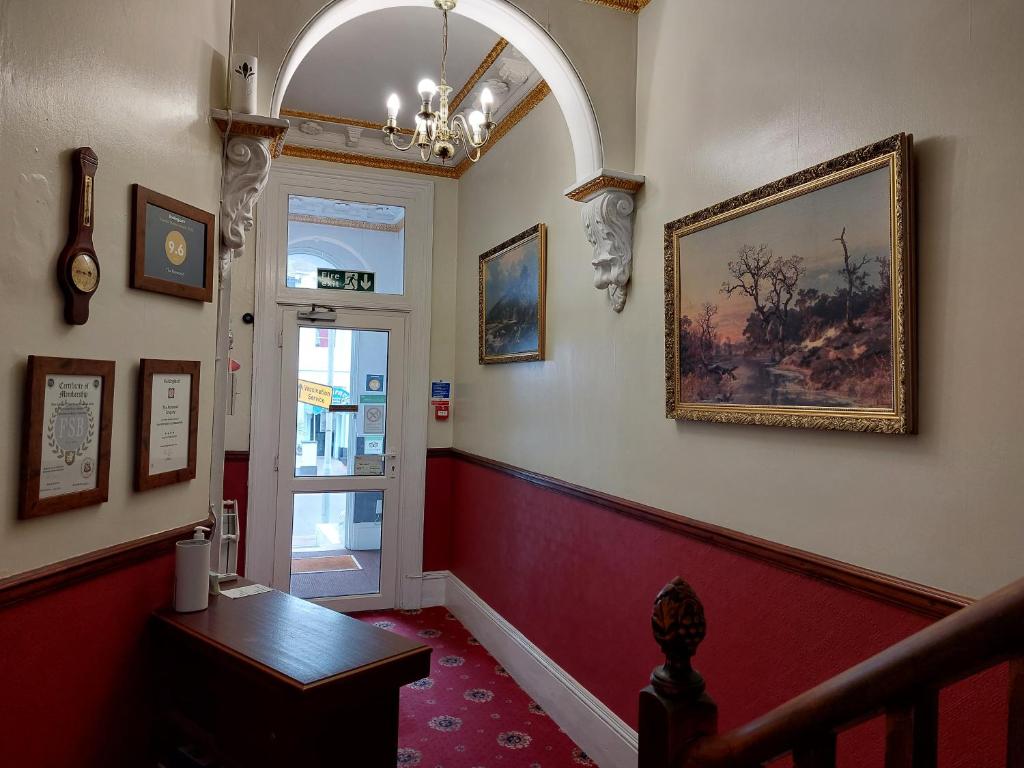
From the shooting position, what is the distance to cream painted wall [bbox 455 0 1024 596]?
1.52 m

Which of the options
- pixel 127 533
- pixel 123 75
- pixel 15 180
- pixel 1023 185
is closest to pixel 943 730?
pixel 1023 185

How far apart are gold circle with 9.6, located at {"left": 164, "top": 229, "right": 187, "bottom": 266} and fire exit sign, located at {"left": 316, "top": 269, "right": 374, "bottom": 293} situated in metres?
2.62

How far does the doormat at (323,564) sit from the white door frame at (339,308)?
21 centimetres

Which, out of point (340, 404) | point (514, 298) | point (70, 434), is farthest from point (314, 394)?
point (70, 434)

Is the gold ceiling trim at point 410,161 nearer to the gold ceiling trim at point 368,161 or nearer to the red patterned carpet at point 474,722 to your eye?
the gold ceiling trim at point 368,161

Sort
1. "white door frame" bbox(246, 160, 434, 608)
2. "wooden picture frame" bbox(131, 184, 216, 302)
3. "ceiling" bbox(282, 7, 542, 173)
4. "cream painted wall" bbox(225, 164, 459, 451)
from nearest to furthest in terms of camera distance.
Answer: "wooden picture frame" bbox(131, 184, 216, 302)
"ceiling" bbox(282, 7, 542, 173)
"white door frame" bbox(246, 160, 434, 608)
"cream painted wall" bbox(225, 164, 459, 451)

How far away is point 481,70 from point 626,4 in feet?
3.98

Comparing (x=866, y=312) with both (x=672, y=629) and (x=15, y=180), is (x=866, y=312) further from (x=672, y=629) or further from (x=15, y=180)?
(x=15, y=180)

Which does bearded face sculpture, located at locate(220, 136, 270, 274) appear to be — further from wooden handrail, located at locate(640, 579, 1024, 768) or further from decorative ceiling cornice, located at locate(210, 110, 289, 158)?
wooden handrail, located at locate(640, 579, 1024, 768)

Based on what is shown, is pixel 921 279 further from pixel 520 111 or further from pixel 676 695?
pixel 520 111

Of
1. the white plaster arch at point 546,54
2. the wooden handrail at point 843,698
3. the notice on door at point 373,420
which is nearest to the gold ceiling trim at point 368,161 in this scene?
the notice on door at point 373,420

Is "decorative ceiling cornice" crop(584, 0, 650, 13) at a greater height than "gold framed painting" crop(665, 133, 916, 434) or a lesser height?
greater

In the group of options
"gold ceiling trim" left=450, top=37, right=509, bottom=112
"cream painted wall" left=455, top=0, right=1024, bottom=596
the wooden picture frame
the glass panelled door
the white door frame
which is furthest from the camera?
the glass panelled door

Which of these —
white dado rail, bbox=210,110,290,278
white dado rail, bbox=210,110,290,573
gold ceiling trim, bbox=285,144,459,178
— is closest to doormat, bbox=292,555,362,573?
white dado rail, bbox=210,110,290,573
